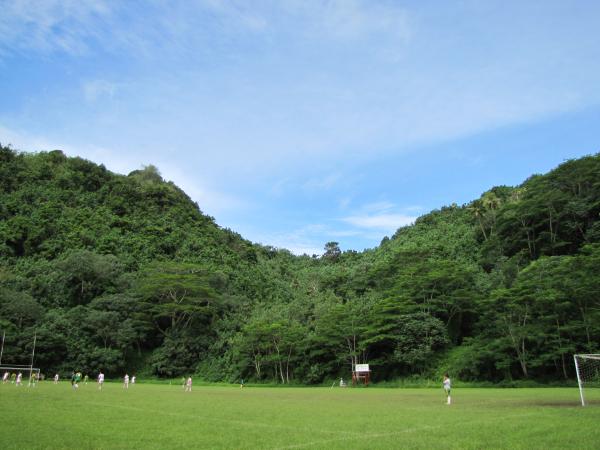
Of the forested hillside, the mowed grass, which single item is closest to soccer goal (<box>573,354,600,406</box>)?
the forested hillside

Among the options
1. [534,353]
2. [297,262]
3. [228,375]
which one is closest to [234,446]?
[534,353]

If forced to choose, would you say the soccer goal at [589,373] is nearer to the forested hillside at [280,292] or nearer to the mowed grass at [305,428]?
the forested hillside at [280,292]

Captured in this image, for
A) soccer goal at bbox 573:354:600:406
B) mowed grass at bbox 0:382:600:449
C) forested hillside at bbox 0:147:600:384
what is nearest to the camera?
mowed grass at bbox 0:382:600:449

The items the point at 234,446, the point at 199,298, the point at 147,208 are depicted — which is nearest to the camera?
the point at 234,446

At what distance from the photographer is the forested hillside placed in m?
41.4

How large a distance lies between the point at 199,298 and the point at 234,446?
59496 mm

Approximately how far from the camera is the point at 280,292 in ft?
290

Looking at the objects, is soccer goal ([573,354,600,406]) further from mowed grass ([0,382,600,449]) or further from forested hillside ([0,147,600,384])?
mowed grass ([0,382,600,449])

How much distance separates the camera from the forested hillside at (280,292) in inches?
1631

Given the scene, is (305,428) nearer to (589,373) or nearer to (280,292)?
(589,373)

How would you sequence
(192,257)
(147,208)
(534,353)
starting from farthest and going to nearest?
(147,208) < (192,257) < (534,353)

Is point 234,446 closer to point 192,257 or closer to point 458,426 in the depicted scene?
point 458,426

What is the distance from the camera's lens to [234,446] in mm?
10492

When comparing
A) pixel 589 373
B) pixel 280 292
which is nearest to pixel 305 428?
pixel 589 373
